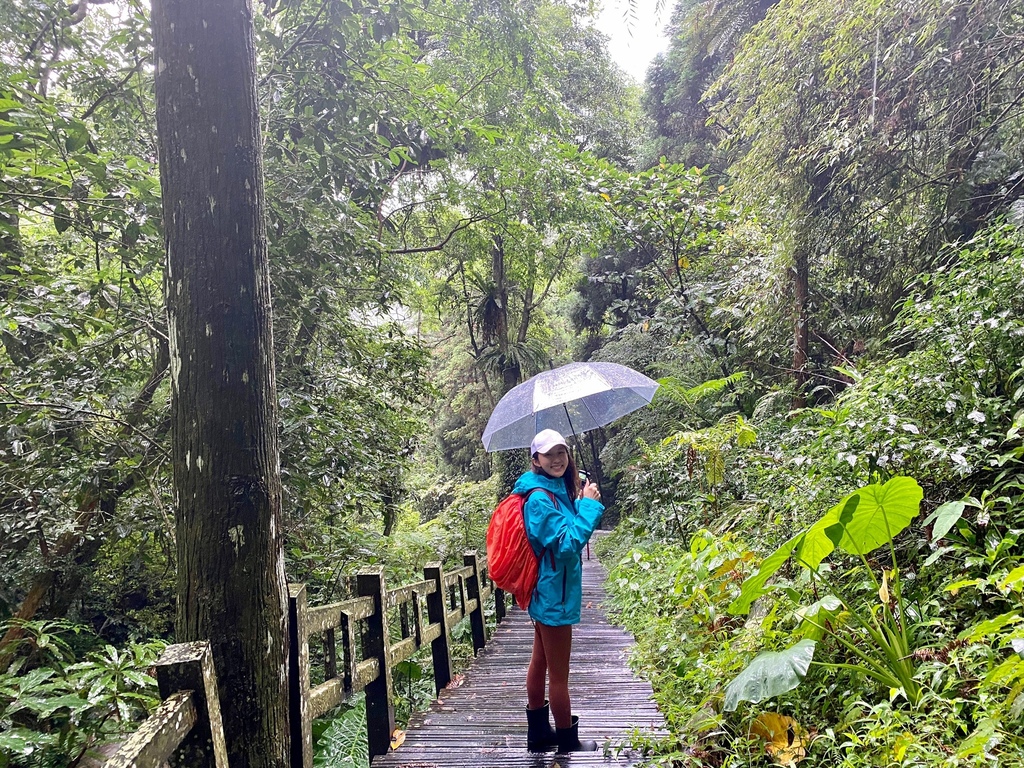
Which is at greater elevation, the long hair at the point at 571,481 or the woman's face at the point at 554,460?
the woman's face at the point at 554,460

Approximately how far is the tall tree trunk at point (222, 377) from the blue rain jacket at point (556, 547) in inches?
50.8

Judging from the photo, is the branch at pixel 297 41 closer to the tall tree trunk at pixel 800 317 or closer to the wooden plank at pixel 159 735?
the wooden plank at pixel 159 735

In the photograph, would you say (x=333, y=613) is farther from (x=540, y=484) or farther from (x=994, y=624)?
(x=994, y=624)

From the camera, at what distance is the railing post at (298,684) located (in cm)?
251

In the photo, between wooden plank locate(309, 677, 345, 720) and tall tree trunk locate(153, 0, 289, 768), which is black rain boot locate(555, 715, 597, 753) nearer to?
wooden plank locate(309, 677, 345, 720)

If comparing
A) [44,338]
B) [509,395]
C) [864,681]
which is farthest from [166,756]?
[44,338]

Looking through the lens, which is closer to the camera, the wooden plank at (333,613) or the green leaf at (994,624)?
the green leaf at (994,624)

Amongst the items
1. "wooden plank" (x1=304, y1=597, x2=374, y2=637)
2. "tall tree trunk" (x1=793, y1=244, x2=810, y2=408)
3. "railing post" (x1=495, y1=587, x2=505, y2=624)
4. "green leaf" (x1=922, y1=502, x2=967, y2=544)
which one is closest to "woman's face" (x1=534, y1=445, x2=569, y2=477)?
"wooden plank" (x1=304, y1=597, x2=374, y2=637)

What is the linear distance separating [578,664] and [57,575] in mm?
4913

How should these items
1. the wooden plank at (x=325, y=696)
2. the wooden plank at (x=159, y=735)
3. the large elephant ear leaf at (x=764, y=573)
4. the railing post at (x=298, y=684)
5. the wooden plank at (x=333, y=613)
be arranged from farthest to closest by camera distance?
the wooden plank at (x=333, y=613)
the wooden plank at (x=325, y=696)
the large elephant ear leaf at (x=764, y=573)
the railing post at (x=298, y=684)
the wooden plank at (x=159, y=735)

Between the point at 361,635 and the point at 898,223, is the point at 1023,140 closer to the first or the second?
the point at 898,223

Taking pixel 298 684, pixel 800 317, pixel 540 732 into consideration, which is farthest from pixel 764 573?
pixel 800 317

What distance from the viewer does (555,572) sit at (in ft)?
10.2

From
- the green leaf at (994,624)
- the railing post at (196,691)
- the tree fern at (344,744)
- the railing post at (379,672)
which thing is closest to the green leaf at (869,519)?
the green leaf at (994,624)
